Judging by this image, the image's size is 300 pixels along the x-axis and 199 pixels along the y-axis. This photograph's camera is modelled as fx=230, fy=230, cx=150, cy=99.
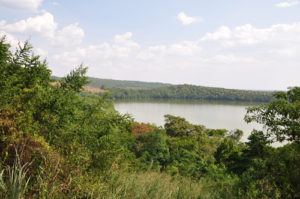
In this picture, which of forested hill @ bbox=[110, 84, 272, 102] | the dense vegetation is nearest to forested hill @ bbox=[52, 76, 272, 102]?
forested hill @ bbox=[110, 84, 272, 102]

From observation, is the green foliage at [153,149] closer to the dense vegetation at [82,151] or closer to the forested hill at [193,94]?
the dense vegetation at [82,151]

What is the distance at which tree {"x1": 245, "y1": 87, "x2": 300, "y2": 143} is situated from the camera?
16.7ft

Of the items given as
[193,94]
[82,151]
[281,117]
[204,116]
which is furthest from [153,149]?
[193,94]

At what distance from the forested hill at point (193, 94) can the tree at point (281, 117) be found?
361 feet

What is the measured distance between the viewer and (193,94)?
429 ft

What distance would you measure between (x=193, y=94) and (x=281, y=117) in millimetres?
127377

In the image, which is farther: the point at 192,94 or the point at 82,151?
the point at 192,94

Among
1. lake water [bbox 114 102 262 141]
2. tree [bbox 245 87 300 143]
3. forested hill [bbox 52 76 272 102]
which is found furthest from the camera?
forested hill [bbox 52 76 272 102]

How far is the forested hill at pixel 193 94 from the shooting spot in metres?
116

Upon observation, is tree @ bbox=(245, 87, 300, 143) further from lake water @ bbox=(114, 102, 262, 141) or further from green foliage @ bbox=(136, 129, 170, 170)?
lake water @ bbox=(114, 102, 262, 141)

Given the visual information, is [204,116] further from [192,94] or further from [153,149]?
[192,94]

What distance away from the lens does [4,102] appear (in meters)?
4.04

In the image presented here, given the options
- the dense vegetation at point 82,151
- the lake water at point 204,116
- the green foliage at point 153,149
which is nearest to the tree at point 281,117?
the dense vegetation at point 82,151

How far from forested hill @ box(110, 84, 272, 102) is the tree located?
109996 mm
